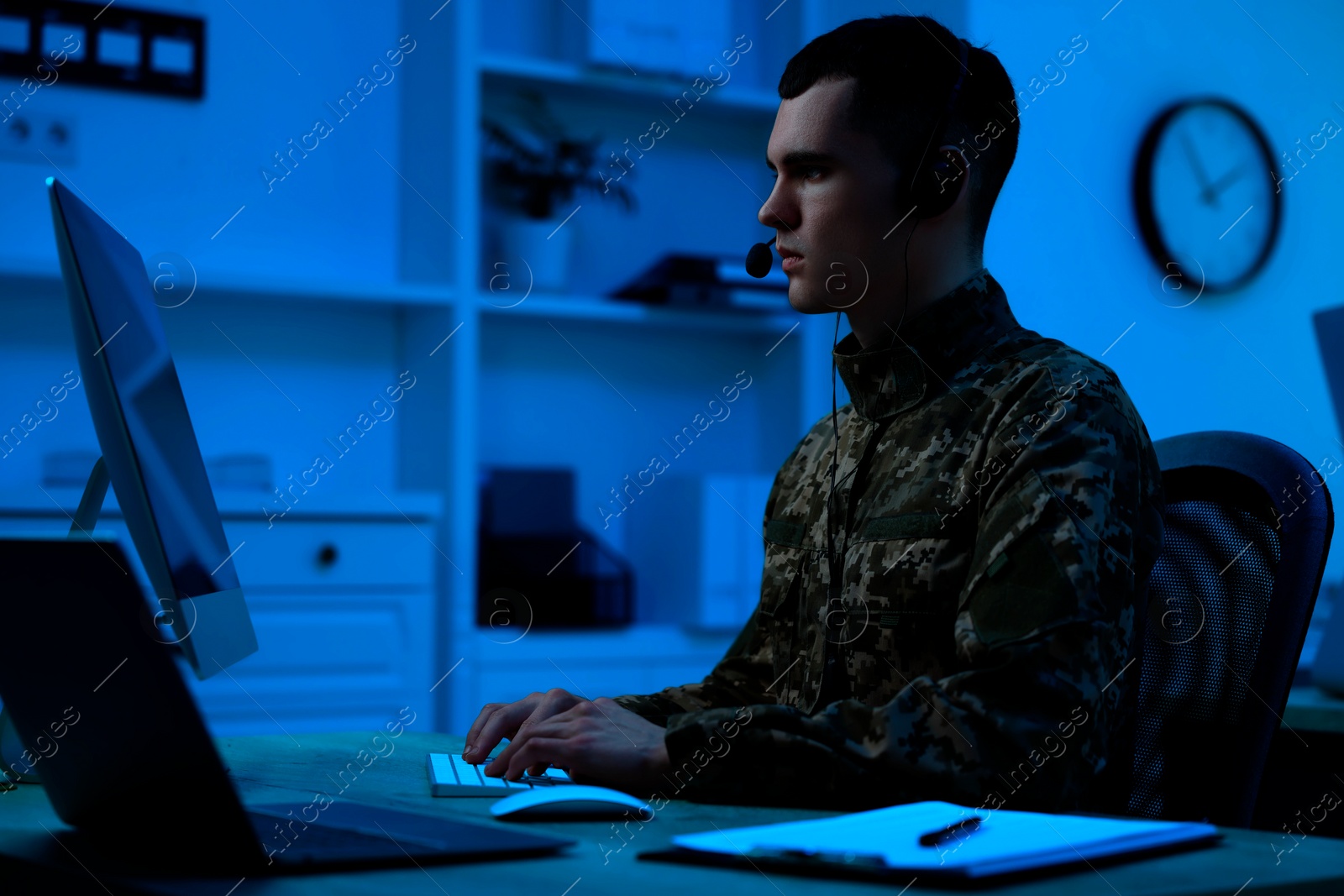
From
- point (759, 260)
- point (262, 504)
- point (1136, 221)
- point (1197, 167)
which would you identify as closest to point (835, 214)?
point (759, 260)

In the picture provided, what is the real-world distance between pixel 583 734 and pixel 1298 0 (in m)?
3.61

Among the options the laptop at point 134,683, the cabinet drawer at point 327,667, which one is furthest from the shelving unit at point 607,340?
the laptop at point 134,683

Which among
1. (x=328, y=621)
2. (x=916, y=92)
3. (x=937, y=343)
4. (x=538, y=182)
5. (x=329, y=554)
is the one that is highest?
(x=538, y=182)

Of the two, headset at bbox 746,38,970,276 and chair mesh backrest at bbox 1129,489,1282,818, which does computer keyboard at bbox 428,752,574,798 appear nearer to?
chair mesh backrest at bbox 1129,489,1282,818

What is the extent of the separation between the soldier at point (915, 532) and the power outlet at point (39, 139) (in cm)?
191

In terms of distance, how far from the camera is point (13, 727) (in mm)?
965

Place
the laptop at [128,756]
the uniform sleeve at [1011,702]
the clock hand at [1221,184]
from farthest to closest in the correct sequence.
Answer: the clock hand at [1221,184] → the uniform sleeve at [1011,702] → the laptop at [128,756]

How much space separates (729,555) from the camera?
2967mm

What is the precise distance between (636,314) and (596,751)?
84.1 inches

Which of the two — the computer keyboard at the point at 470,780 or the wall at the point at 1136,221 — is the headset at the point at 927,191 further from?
the wall at the point at 1136,221

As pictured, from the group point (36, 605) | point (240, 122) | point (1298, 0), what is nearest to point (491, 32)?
point (240, 122)

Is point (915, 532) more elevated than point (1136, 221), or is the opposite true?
point (1136, 221)

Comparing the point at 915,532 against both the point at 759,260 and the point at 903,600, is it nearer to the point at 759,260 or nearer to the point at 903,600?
the point at 903,600

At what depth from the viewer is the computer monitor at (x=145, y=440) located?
2.54 feet
